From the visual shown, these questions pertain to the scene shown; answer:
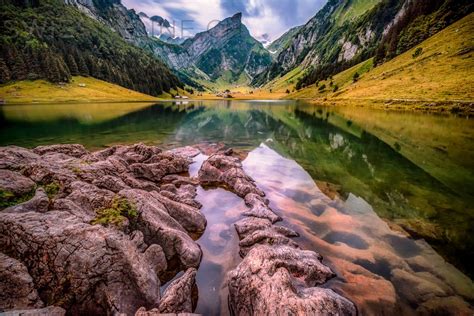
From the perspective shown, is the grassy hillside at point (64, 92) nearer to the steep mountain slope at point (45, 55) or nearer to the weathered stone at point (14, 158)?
the steep mountain slope at point (45, 55)

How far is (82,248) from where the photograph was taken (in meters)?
7.82

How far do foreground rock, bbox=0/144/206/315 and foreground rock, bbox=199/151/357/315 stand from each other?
7.31 feet

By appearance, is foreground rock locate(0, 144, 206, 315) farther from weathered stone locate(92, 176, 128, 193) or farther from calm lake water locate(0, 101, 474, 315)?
calm lake water locate(0, 101, 474, 315)

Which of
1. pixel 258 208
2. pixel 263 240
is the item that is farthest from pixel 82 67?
pixel 263 240

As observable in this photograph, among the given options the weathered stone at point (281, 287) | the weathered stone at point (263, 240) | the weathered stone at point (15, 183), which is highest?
the weathered stone at point (15, 183)

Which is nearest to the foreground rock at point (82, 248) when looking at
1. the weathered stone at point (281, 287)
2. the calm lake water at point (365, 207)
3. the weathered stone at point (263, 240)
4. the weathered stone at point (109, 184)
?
the weathered stone at point (109, 184)

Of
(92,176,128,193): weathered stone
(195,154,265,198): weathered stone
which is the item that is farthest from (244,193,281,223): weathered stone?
(92,176,128,193): weathered stone

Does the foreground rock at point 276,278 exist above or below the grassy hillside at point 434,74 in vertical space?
below

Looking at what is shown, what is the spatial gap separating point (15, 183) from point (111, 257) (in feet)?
19.6

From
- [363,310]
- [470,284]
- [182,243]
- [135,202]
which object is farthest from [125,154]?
[470,284]

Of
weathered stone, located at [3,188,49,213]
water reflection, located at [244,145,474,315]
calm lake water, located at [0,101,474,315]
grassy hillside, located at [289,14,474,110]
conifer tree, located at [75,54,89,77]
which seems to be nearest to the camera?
weathered stone, located at [3,188,49,213]

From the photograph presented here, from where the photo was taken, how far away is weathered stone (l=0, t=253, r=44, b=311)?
6559mm

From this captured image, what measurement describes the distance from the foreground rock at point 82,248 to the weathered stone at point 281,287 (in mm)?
2155

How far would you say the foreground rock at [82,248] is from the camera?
24.0 feet
